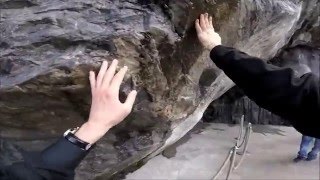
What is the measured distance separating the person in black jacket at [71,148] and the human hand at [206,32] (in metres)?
0.59

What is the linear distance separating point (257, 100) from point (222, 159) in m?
3.52

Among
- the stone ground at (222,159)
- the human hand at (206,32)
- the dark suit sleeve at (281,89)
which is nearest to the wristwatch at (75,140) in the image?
the dark suit sleeve at (281,89)

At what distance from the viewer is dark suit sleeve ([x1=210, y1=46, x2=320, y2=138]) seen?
1.33 meters

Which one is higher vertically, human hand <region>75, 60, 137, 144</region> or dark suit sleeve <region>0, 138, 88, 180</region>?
human hand <region>75, 60, 137, 144</region>

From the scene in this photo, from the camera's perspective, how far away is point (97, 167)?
216 centimetres

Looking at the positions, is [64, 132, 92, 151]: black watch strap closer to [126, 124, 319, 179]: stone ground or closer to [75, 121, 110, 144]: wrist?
[75, 121, 110, 144]: wrist

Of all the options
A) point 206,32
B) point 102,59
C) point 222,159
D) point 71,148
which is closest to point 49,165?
point 71,148

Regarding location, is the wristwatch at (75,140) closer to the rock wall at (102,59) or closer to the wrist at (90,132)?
the wrist at (90,132)

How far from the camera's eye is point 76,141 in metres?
1.15

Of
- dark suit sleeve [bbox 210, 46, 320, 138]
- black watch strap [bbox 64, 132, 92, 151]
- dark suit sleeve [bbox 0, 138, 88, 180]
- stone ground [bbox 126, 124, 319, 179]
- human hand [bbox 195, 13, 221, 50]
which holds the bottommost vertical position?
stone ground [bbox 126, 124, 319, 179]

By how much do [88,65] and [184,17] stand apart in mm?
505

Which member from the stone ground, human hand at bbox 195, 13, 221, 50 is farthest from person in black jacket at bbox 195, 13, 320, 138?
the stone ground

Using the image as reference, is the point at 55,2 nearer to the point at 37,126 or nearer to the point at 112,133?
the point at 37,126

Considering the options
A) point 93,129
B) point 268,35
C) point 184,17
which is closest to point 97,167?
point 184,17
